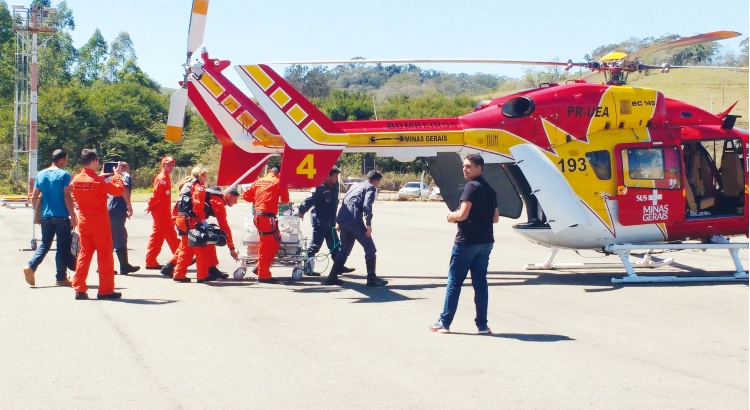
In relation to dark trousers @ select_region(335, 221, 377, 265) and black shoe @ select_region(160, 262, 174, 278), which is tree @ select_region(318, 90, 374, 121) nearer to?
black shoe @ select_region(160, 262, 174, 278)

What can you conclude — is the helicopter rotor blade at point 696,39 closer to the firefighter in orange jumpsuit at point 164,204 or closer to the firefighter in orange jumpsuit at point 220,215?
the firefighter in orange jumpsuit at point 220,215

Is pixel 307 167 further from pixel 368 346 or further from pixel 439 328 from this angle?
pixel 368 346

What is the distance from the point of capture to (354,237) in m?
11.7

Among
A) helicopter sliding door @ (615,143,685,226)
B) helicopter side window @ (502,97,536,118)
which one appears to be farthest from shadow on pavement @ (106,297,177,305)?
helicopter sliding door @ (615,143,685,226)

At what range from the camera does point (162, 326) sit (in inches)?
338

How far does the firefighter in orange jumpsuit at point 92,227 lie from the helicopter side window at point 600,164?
6.77m

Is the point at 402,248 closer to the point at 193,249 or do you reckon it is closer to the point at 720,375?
the point at 193,249

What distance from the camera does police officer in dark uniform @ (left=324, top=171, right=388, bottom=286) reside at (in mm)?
11438

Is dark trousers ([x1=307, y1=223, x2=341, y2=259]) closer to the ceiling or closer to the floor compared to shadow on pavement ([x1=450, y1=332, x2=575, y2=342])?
closer to the ceiling

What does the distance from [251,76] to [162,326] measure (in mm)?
4236

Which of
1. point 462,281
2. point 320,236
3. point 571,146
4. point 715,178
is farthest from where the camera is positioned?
point 320,236

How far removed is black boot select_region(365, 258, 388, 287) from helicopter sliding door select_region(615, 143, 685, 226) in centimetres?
367

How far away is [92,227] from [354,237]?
355 centimetres

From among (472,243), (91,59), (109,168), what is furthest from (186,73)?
(91,59)
